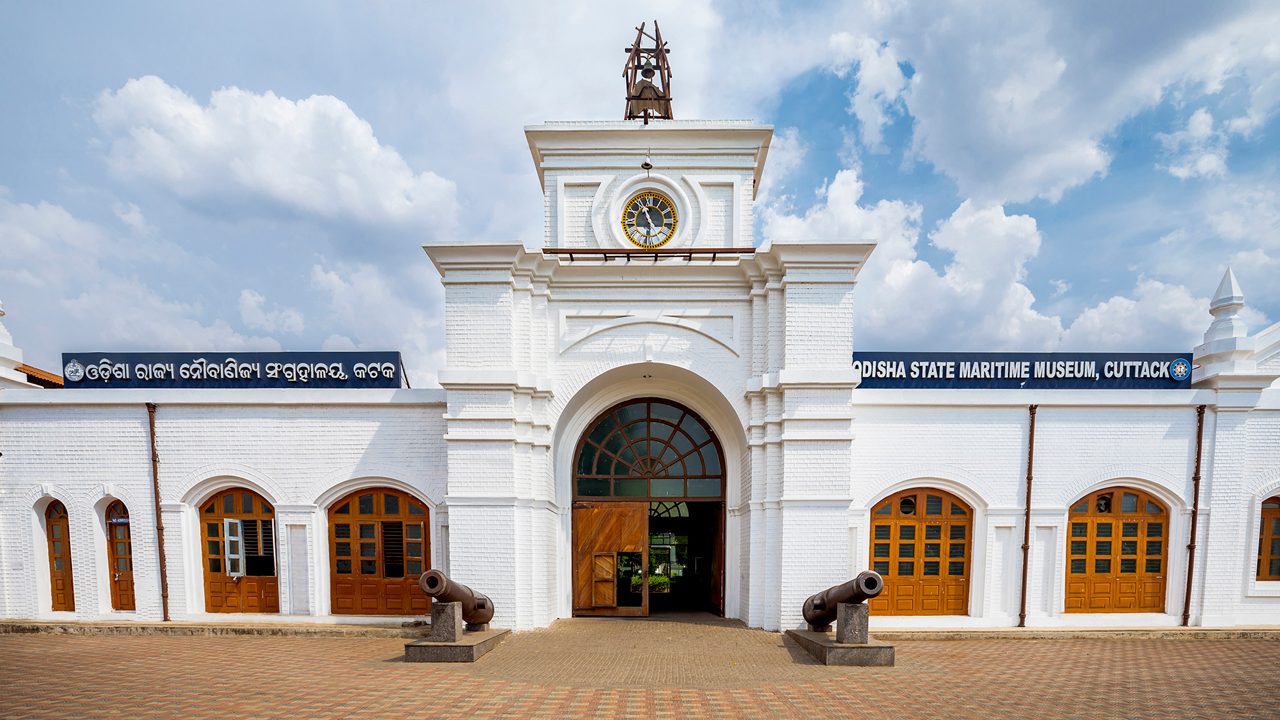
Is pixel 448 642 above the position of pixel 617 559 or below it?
above

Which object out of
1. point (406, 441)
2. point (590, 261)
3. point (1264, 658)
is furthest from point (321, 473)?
point (1264, 658)

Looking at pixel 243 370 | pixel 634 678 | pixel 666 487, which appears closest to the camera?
pixel 634 678

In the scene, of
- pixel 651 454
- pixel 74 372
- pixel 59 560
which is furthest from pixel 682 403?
pixel 59 560

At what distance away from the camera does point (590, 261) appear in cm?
1033

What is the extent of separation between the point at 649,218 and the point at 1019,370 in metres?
7.58

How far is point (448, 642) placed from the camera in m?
7.77

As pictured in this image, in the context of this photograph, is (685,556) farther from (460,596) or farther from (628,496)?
(460,596)

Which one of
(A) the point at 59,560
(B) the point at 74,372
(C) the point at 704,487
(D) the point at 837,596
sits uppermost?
(B) the point at 74,372

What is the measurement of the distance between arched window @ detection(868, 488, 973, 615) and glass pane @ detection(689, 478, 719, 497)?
2.90 metres

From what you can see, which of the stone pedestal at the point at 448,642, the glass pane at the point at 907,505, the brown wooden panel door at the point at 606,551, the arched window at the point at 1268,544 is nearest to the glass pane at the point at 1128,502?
the arched window at the point at 1268,544

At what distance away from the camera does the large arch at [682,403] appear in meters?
10.3

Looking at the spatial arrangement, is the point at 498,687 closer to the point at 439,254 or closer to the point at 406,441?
the point at 406,441

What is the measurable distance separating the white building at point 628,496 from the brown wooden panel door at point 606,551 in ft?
0.14

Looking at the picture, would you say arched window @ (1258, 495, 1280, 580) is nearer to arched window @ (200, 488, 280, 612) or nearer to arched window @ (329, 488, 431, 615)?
arched window @ (329, 488, 431, 615)
